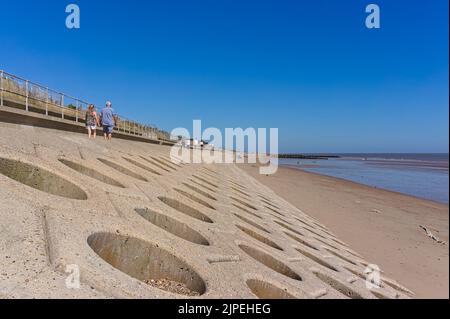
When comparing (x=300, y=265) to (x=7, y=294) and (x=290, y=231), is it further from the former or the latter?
(x=7, y=294)

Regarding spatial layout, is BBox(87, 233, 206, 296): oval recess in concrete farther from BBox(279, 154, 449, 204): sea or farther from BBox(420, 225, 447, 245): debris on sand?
BBox(279, 154, 449, 204): sea

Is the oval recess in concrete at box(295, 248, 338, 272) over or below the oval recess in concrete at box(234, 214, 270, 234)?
below

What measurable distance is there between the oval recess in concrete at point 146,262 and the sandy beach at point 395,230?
5881 mm

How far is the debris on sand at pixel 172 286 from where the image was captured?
163 inches

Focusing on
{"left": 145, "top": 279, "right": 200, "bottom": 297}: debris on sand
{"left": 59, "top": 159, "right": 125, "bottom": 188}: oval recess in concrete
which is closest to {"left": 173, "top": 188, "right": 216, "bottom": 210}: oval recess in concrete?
{"left": 59, "top": 159, "right": 125, "bottom": 188}: oval recess in concrete

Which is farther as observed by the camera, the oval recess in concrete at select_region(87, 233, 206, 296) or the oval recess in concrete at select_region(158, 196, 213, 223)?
the oval recess in concrete at select_region(158, 196, 213, 223)

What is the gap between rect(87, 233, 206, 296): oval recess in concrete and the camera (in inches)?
169

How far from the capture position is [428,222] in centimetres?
1553

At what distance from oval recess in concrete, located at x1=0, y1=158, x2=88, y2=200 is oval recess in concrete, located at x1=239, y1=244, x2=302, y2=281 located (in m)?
2.88

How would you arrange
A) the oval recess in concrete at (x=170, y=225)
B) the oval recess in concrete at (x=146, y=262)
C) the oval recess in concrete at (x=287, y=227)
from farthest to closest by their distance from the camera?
the oval recess in concrete at (x=287, y=227) → the oval recess in concrete at (x=170, y=225) → the oval recess in concrete at (x=146, y=262)

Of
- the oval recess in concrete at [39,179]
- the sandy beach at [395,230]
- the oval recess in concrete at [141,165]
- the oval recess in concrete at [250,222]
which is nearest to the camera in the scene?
the oval recess in concrete at [39,179]

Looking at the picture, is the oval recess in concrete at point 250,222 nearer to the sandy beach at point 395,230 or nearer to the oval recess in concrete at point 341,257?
the oval recess in concrete at point 341,257

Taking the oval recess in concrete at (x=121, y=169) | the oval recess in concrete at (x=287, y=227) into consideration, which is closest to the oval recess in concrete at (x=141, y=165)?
the oval recess in concrete at (x=121, y=169)
